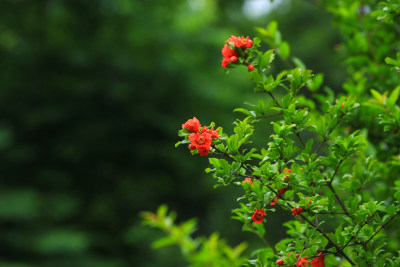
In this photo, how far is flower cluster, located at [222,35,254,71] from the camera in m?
1.23

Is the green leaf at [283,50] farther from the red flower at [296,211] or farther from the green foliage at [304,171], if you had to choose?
the red flower at [296,211]

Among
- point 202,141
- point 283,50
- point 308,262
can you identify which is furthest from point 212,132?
point 283,50

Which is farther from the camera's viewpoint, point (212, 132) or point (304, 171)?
point (304, 171)

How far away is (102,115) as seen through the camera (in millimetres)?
8398

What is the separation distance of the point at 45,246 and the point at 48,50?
362 centimetres

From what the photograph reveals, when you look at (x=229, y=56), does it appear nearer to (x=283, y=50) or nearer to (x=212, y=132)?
(x=212, y=132)

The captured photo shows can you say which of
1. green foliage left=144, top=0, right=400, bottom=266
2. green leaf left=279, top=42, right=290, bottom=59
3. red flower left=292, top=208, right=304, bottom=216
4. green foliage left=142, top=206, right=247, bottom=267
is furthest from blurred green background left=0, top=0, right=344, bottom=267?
red flower left=292, top=208, right=304, bottom=216

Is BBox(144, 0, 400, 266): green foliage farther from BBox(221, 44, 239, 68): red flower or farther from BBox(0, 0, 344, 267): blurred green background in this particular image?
BBox(0, 0, 344, 267): blurred green background

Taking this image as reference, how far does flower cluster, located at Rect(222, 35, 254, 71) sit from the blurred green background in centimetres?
629

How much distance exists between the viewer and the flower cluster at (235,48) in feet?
4.04

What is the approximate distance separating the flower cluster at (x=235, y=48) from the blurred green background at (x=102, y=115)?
6294mm

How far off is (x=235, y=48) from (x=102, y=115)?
7462 mm

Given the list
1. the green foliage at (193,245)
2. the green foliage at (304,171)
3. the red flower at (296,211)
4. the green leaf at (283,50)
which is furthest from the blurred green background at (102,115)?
the red flower at (296,211)

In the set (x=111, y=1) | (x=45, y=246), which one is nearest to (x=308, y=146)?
(x=45, y=246)
